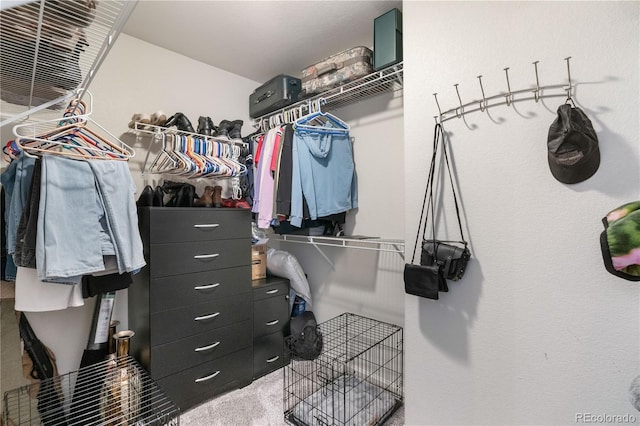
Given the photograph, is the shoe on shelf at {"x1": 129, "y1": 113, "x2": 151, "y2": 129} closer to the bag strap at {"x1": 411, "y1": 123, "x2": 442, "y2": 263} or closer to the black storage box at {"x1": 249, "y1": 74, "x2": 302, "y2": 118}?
the black storage box at {"x1": 249, "y1": 74, "x2": 302, "y2": 118}

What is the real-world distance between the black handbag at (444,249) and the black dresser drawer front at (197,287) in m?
1.24

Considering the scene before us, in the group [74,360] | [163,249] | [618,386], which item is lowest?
[74,360]

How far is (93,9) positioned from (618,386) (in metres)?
2.04

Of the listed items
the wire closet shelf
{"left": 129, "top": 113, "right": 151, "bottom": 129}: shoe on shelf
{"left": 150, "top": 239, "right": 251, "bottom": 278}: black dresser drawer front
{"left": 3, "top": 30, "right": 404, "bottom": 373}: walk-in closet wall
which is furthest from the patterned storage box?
{"left": 150, "top": 239, "right": 251, "bottom": 278}: black dresser drawer front

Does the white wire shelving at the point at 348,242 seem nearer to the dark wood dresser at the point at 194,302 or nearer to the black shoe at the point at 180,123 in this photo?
the dark wood dresser at the point at 194,302

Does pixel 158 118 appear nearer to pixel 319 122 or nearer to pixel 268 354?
pixel 319 122

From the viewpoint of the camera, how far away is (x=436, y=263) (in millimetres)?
1277

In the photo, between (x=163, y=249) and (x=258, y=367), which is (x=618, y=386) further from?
(x=163, y=249)

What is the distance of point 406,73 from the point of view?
147 cm

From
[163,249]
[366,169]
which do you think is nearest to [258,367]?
[163,249]

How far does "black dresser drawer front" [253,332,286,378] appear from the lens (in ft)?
6.78

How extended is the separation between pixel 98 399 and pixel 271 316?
1.05 metres

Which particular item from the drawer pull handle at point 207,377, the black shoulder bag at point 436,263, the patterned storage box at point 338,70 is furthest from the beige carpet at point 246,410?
the patterned storage box at point 338,70

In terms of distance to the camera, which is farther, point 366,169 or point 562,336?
point 366,169
